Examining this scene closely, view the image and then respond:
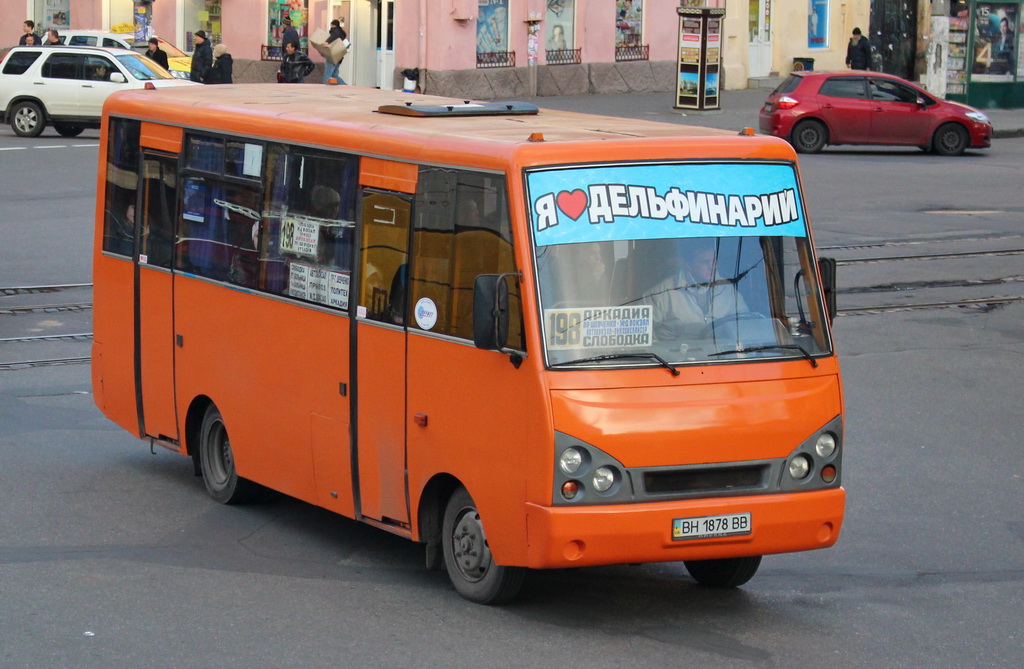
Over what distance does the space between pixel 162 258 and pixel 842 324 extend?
7207mm

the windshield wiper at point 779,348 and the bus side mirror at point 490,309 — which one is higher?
the bus side mirror at point 490,309

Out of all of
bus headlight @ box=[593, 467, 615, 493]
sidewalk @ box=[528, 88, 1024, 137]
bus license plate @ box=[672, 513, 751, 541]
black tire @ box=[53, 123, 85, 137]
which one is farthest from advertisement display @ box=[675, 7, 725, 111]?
bus headlight @ box=[593, 467, 615, 493]

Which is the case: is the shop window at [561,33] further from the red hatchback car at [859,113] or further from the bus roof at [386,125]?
the bus roof at [386,125]

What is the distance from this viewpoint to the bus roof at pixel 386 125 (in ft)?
23.3

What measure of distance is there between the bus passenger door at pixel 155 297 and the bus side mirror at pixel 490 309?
336cm

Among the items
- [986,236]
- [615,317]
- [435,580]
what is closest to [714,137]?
[615,317]

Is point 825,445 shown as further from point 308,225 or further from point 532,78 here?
point 532,78

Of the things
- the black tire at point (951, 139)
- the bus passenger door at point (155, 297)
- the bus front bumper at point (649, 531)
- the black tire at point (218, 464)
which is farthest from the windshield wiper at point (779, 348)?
the black tire at point (951, 139)

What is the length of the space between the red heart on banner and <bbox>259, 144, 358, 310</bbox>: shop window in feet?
4.74

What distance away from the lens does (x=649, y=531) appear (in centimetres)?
661

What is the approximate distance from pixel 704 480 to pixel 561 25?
34.3 meters

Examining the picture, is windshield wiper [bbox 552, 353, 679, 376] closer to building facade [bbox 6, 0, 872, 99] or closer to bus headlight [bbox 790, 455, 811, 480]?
bus headlight [bbox 790, 455, 811, 480]

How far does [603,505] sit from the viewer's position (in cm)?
659

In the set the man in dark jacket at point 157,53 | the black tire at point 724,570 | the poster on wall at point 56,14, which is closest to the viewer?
the black tire at point 724,570
